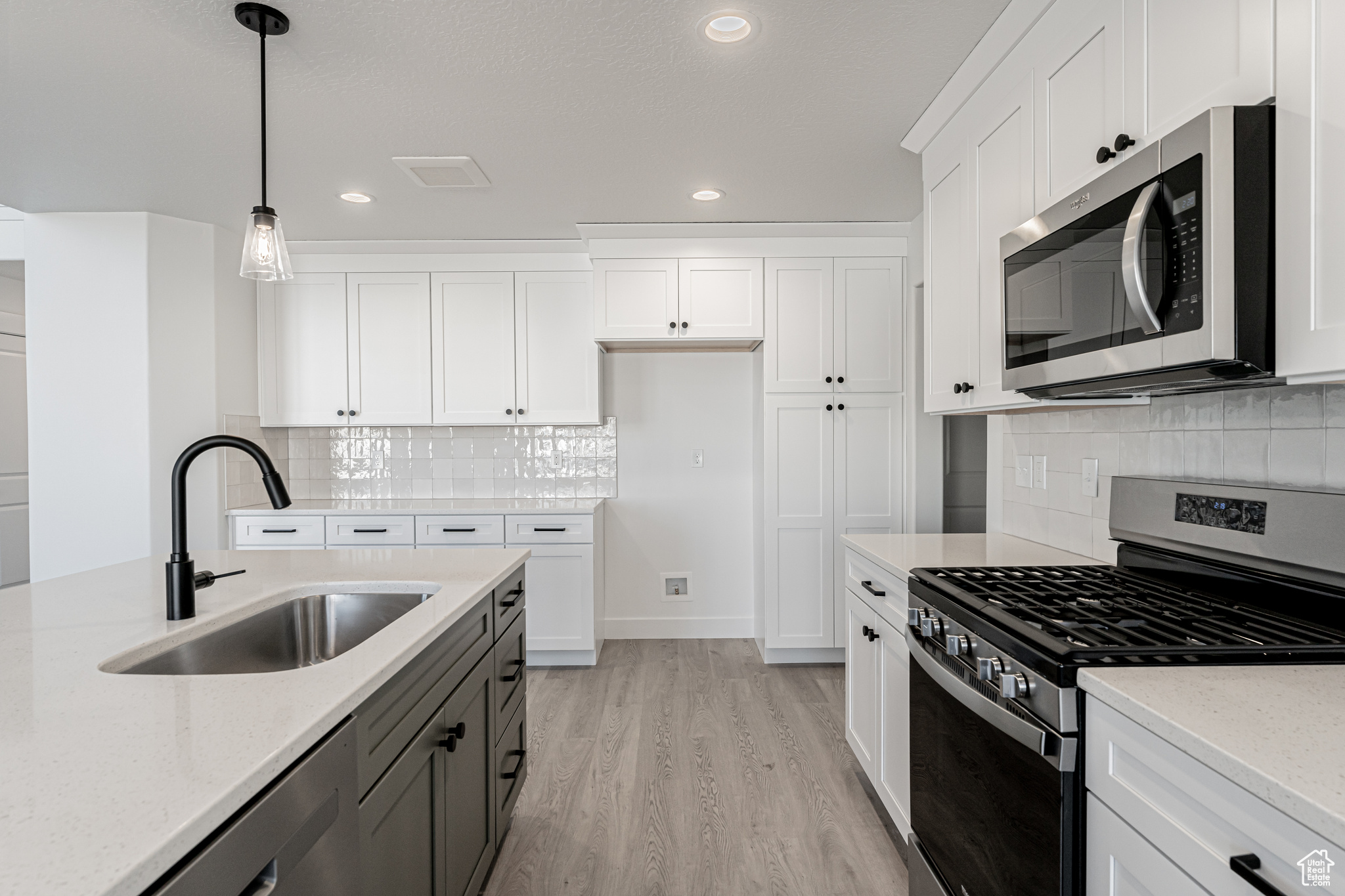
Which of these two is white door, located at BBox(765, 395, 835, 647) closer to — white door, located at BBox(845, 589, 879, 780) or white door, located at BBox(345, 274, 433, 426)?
white door, located at BBox(845, 589, 879, 780)

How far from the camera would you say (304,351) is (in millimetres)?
3857

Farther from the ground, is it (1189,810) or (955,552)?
(955,552)

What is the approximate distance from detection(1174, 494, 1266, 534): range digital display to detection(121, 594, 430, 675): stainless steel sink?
1.76 m

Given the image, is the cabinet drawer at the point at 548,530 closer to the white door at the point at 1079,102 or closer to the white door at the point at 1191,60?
the white door at the point at 1079,102

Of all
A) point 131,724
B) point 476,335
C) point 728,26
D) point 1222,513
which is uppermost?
point 728,26

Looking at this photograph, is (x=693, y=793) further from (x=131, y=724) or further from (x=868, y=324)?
(x=868, y=324)

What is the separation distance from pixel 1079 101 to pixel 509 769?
7.47 feet

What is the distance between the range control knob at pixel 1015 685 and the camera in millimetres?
1146

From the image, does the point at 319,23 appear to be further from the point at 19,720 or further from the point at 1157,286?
the point at 1157,286

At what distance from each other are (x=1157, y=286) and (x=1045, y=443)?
1119 mm

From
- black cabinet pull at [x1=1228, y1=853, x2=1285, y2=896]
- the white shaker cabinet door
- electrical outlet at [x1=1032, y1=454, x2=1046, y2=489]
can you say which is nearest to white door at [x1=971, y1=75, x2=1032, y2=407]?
the white shaker cabinet door

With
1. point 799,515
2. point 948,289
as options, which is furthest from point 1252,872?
point 799,515

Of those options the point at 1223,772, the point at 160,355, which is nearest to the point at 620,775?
the point at 1223,772

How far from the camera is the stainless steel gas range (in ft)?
3.48
